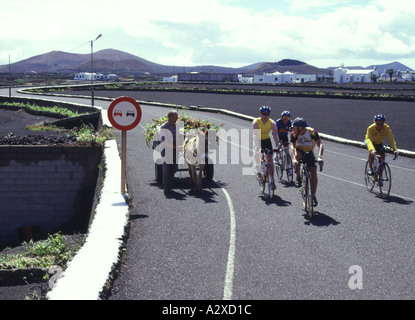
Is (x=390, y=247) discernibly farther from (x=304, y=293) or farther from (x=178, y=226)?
(x=178, y=226)

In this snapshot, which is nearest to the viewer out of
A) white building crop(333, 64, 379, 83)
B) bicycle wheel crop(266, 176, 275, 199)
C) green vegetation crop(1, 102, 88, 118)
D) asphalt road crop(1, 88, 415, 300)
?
asphalt road crop(1, 88, 415, 300)

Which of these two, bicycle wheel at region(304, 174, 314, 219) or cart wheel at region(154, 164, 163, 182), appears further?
cart wheel at region(154, 164, 163, 182)

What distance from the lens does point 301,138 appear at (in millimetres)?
10789

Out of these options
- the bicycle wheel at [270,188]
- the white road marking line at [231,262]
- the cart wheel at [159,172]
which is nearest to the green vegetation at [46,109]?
the cart wheel at [159,172]

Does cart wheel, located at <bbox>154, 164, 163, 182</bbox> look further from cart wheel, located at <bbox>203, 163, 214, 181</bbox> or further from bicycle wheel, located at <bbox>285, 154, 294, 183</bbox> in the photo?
bicycle wheel, located at <bbox>285, 154, 294, 183</bbox>

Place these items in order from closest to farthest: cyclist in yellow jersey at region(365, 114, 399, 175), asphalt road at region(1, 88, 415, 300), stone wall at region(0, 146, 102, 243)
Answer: asphalt road at region(1, 88, 415, 300) → cyclist in yellow jersey at region(365, 114, 399, 175) → stone wall at region(0, 146, 102, 243)

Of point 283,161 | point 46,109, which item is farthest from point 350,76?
point 283,161

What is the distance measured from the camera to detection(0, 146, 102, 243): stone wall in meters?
16.1

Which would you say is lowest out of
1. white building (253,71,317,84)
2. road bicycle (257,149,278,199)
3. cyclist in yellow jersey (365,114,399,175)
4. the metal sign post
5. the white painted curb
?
the white painted curb

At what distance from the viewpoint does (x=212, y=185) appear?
1403 cm

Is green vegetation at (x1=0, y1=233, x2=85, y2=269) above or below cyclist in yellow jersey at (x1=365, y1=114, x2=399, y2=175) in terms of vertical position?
below

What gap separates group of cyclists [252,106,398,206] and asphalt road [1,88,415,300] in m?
0.97

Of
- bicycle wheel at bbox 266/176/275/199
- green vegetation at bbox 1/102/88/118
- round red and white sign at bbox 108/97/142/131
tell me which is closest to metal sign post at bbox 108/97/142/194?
round red and white sign at bbox 108/97/142/131

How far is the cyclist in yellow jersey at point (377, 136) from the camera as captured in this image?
12758mm
